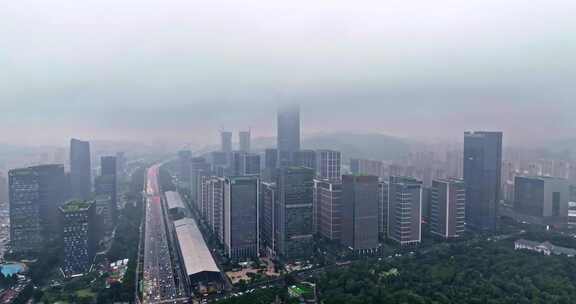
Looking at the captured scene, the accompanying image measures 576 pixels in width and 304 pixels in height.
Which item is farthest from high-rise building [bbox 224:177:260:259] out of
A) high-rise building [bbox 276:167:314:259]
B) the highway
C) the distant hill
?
the distant hill

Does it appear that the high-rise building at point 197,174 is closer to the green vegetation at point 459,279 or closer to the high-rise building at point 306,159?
the high-rise building at point 306,159

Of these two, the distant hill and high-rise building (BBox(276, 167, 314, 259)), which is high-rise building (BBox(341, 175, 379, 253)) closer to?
high-rise building (BBox(276, 167, 314, 259))

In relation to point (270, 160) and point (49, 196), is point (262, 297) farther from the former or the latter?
point (270, 160)

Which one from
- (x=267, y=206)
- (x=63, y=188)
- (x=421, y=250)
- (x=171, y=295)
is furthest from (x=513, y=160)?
(x=63, y=188)

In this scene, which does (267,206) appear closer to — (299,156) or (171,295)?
(171,295)

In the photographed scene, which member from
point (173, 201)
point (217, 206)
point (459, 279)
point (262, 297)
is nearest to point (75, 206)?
point (217, 206)

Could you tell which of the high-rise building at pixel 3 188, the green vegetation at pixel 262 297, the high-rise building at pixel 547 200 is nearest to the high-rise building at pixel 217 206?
the green vegetation at pixel 262 297
